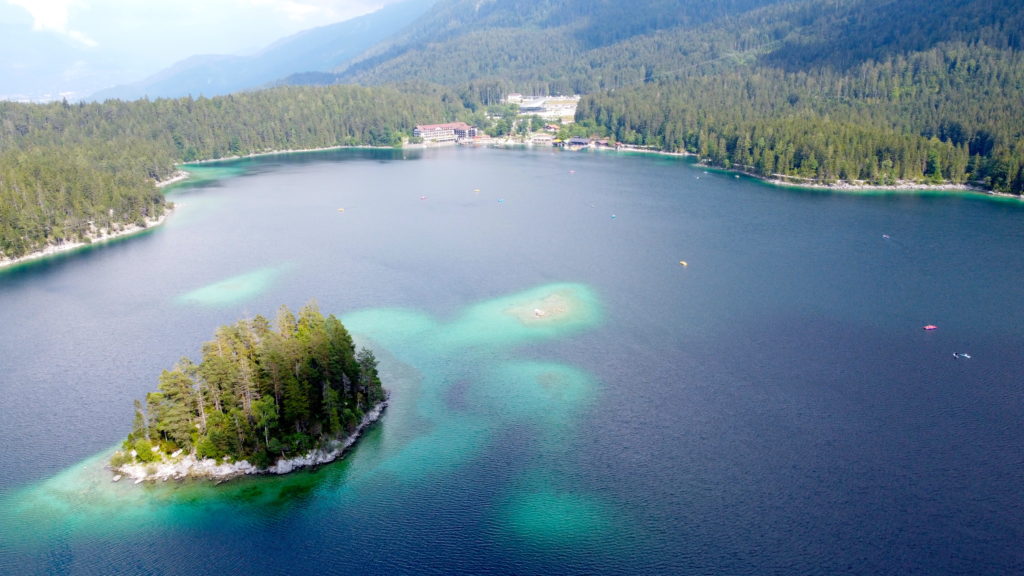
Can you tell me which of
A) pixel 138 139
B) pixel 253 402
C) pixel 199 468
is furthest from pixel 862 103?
pixel 138 139

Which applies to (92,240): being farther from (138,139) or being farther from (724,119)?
(724,119)

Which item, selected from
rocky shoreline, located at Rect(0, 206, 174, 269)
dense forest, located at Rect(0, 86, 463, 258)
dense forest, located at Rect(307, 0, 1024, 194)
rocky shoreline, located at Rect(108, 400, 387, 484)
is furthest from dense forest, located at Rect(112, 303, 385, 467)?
dense forest, located at Rect(307, 0, 1024, 194)

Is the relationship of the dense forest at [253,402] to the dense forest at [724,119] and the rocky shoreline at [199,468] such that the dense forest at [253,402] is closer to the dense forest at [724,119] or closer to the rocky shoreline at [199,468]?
the rocky shoreline at [199,468]

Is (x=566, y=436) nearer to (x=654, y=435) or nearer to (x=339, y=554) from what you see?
(x=654, y=435)

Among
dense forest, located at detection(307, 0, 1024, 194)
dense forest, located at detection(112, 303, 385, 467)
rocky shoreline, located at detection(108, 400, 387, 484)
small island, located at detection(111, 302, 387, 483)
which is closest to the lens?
rocky shoreline, located at detection(108, 400, 387, 484)

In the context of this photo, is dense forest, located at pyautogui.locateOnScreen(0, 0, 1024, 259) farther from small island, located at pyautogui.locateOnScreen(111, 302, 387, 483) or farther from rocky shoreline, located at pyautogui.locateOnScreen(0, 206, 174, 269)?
small island, located at pyautogui.locateOnScreen(111, 302, 387, 483)

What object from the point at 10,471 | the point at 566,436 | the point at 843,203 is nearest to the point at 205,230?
the point at 10,471

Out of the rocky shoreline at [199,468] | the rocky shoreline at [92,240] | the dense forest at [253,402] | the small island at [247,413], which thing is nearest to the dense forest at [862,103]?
the dense forest at [253,402]
